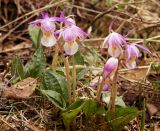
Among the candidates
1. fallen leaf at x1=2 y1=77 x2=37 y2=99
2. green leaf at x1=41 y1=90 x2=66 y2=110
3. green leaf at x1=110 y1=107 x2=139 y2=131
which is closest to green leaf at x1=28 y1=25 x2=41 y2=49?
fallen leaf at x1=2 y1=77 x2=37 y2=99

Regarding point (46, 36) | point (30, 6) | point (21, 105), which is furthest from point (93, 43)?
point (46, 36)

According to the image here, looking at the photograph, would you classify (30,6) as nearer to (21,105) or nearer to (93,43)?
(93,43)

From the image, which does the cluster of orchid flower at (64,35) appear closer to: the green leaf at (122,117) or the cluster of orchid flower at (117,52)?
the cluster of orchid flower at (117,52)

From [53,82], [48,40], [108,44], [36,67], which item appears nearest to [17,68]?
[36,67]

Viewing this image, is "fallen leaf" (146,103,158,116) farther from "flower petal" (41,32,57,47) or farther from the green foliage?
"flower petal" (41,32,57,47)

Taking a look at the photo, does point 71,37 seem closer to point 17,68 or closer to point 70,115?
point 70,115
